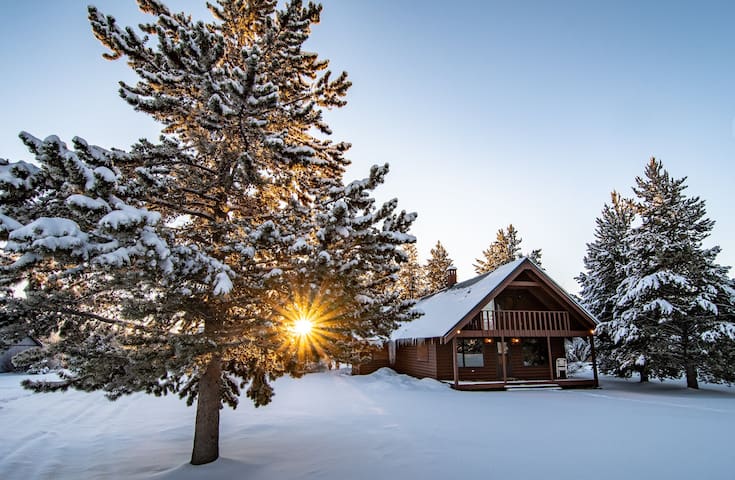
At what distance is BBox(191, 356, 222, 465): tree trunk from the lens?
6.74m

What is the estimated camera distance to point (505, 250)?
39.0 metres

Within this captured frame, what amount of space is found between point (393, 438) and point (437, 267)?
1353 inches

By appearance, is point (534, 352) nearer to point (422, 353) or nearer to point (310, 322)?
point (422, 353)

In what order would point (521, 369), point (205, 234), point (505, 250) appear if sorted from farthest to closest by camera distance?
point (505, 250), point (521, 369), point (205, 234)

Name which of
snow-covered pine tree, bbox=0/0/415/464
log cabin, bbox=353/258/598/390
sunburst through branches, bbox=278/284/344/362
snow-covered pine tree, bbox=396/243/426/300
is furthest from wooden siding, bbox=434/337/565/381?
snow-covered pine tree, bbox=396/243/426/300

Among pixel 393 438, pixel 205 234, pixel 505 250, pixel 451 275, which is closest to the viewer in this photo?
pixel 205 234

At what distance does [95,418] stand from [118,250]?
456 inches

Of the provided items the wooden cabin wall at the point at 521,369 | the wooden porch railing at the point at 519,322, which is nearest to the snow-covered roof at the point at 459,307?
the wooden porch railing at the point at 519,322

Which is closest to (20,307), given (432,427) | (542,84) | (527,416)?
(432,427)

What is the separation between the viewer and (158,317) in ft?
19.5

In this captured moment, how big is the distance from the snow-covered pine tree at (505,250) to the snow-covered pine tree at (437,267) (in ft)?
14.8

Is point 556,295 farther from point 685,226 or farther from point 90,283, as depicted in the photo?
point 90,283

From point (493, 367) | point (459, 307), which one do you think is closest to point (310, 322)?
point (459, 307)

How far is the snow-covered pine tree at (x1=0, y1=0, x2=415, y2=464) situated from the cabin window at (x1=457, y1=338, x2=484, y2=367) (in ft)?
49.4
